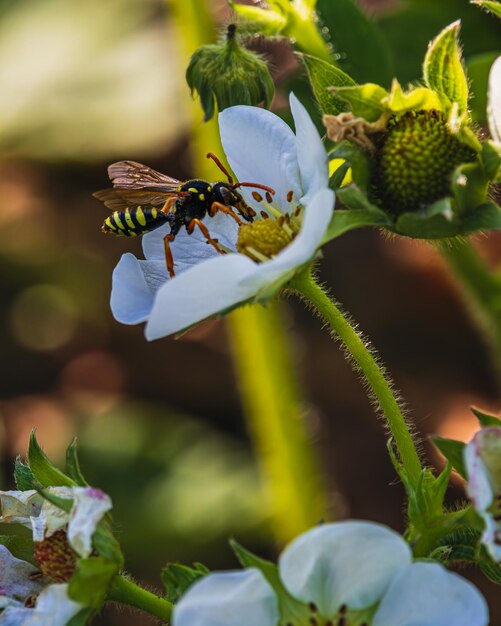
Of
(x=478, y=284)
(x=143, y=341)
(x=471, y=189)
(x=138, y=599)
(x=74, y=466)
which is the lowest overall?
(x=143, y=341)

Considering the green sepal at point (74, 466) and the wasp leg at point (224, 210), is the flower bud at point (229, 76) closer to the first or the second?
the wasp leg at point (224, 210)

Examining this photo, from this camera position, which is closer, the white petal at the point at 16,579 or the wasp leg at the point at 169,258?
the white petal at the point at 16,579

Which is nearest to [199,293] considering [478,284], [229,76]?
[229,76]

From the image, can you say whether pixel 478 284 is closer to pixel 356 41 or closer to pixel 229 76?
pixel 356 41

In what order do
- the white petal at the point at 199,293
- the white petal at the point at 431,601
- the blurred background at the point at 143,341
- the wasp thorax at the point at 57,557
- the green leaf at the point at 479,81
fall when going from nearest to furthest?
the white petal at the point at 431,601 < the white petal at the point at 199,293 < the wasp thorax at the point at 57,557 < the green leaf at the point at 479,81 < the blurred background at the point at 143,341

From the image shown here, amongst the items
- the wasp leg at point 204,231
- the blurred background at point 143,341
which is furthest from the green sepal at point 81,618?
the blurred background at point 143,341

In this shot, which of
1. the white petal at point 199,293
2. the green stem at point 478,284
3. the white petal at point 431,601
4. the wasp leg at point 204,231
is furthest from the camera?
the green stem at point 478,284

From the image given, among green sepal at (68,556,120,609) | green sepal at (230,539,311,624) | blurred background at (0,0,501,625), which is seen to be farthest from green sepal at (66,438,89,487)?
blurred background at (0,0,501,625)

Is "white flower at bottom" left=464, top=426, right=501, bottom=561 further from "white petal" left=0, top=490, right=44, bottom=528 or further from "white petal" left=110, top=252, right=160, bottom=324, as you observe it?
"white petal" left=0, top=490, right=44, bottom=528
